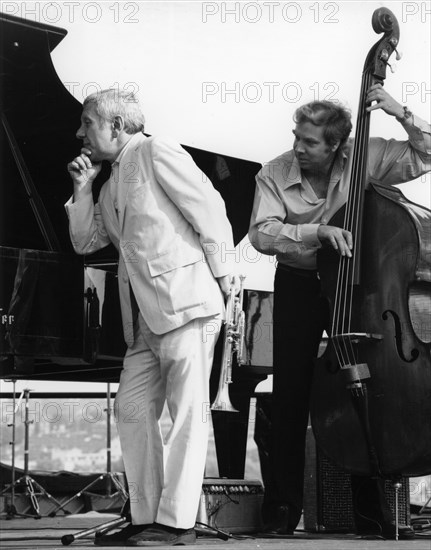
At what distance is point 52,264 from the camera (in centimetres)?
382

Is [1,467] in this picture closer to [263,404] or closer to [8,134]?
[263,404]

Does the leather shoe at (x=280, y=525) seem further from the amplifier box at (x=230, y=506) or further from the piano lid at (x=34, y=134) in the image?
the piano lid at (x=34, y=134)

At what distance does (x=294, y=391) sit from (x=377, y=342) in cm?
44

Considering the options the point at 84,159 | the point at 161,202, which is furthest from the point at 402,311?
the point at 84,159

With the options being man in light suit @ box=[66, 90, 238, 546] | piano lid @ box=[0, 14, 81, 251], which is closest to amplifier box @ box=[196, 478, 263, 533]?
man in light suit @ box=[66, 90, 238, 546]

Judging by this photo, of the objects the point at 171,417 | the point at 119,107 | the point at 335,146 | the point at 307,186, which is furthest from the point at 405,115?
the point at 171,417

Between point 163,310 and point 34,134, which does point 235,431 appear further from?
point 163,310

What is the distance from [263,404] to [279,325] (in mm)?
1473

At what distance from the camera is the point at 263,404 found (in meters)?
4.88

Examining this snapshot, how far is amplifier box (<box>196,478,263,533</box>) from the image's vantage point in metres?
3.46

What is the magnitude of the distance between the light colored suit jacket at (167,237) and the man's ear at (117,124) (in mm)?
94

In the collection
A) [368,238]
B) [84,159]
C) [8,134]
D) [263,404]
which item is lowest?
[263,404]

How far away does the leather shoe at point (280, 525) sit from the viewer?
3.30m

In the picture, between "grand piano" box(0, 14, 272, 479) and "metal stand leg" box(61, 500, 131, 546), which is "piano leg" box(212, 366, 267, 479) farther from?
"metal stand leg" box(61, 500, 131, 546)
